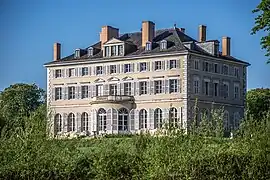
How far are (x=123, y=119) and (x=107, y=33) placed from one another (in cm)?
622

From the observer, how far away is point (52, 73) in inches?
1907

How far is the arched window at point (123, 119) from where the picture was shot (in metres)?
44.7

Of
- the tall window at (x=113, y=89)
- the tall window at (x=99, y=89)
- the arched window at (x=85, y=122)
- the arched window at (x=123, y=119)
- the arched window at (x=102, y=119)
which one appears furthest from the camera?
the tall window at (x=99, y=89)

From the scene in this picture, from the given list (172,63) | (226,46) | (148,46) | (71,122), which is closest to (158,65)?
(172,63)

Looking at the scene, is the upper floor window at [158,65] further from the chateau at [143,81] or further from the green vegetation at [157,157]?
the green vegetation at [157,157]

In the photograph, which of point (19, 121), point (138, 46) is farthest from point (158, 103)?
point (19, 121)

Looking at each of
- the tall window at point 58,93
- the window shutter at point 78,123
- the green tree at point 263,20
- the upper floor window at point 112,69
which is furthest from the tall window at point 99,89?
the green tree at point 263,20

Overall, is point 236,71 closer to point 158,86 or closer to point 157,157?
point 158,86

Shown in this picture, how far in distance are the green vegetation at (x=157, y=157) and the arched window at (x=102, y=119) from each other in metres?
26.9

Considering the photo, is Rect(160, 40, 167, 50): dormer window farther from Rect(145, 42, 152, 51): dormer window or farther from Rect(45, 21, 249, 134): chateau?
Rect(145, 42, 152, 51): dormer window

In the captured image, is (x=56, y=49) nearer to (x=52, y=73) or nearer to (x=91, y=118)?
(x=52, y=73)

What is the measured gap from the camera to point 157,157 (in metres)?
15.9

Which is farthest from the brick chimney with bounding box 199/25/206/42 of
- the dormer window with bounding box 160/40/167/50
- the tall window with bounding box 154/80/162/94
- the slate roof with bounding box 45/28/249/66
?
the tall window with bounding box 154/80/162/94

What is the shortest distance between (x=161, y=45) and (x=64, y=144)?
A: 26493 millimetres
